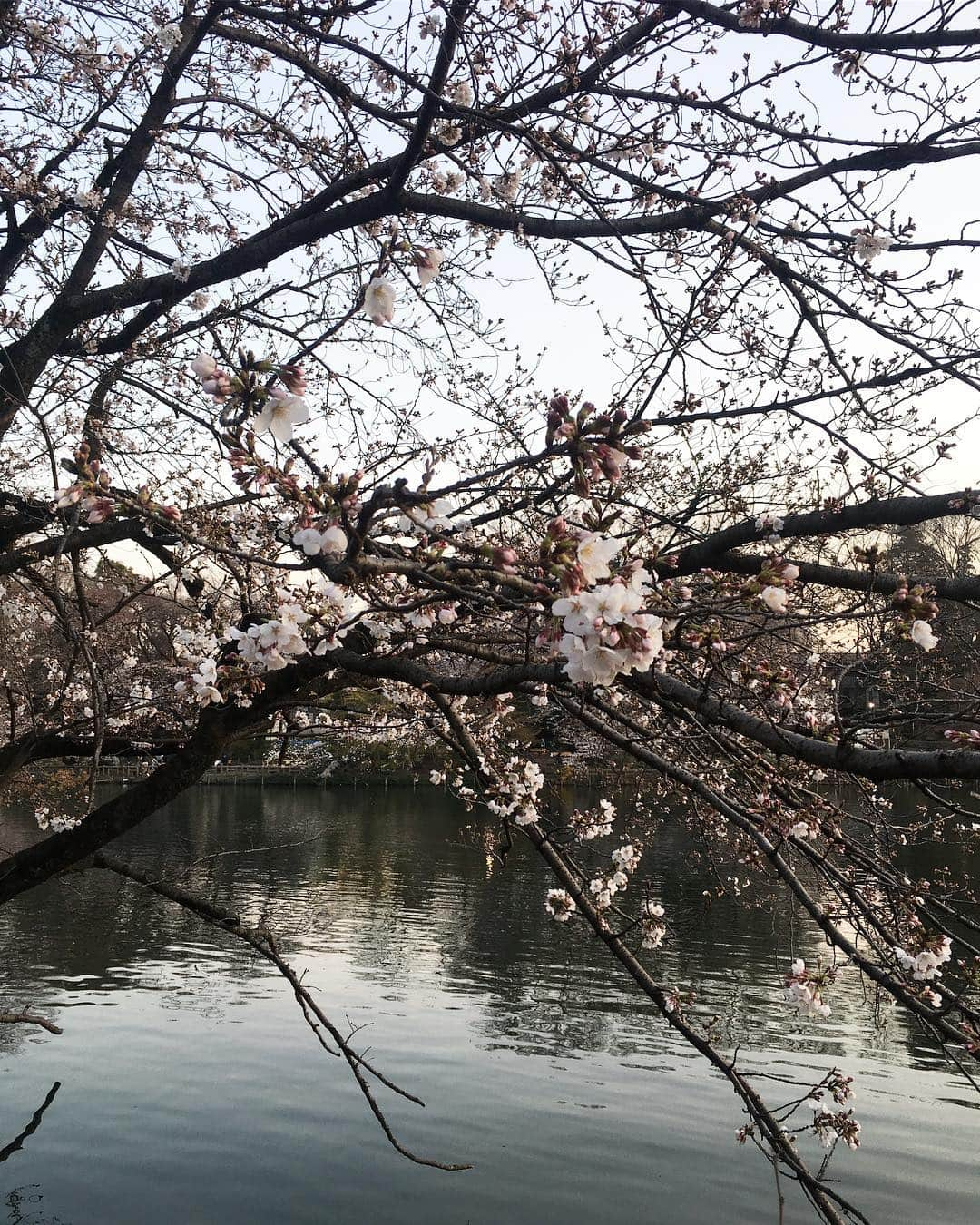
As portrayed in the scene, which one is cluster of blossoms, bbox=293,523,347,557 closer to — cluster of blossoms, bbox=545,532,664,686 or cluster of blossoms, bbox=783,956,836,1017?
cluster of blossoms, bbox=545,532,664,686

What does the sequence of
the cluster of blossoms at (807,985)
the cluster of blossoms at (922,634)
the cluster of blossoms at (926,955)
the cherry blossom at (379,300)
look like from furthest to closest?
the cluster of blossoms at (807,985) → the cluster of blossoms at (926,955) → the cherry blossom at (379,300) → the cluster of blossoms at (922,634)

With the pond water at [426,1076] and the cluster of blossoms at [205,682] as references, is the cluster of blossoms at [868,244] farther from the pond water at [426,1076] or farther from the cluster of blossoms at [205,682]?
the pond water at [426,1076]

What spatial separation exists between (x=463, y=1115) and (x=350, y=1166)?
4.53ft

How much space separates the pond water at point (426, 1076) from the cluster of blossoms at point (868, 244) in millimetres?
3444

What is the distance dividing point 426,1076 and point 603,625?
31.8 ft

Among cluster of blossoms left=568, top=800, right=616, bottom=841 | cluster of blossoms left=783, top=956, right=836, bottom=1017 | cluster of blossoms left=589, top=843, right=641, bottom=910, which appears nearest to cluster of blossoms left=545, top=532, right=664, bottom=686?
cluster of blossoms left=783, top=956, right=836, bottom=1017

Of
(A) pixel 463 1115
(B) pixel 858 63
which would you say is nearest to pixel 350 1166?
(A) pixel 463 1115

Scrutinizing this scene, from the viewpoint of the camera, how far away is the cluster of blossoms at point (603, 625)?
1646 millimetres

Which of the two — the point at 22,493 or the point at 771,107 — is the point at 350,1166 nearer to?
the point at 22,493

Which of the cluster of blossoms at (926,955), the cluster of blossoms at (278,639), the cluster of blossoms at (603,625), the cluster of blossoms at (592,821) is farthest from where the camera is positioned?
the cluster of blossoms at (592,821)

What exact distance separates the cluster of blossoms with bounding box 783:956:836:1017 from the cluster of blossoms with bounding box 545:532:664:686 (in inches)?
103

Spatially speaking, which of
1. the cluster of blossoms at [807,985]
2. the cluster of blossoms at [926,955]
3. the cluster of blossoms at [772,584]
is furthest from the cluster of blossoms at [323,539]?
the cluster of blossoms at [807,985]

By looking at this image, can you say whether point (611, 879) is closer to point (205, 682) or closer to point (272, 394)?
point (205, 682)

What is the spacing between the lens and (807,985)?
393 cm
